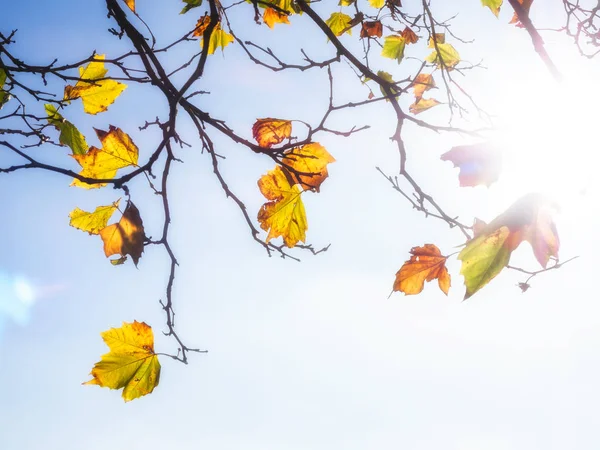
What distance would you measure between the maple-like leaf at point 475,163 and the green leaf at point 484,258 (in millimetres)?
257

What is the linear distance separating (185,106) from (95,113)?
2.14 ft

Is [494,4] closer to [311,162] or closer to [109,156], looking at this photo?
[311,162]

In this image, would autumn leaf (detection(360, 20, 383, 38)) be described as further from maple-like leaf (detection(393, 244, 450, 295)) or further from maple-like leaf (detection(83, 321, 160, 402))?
maple-like leaf (detection(83, 321, 160, 402))

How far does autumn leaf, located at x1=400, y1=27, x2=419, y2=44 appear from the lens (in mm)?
3510

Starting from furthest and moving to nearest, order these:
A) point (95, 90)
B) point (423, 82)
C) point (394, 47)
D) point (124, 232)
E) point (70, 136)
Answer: point (394, 47), point (423, 82), point (70, 136), point (95, 90), point (124, 232)

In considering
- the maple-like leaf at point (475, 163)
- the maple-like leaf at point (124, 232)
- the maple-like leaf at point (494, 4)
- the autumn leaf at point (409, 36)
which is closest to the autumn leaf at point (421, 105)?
the maple-like leaf at point (494, 4)

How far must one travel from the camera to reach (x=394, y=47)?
3.42 m

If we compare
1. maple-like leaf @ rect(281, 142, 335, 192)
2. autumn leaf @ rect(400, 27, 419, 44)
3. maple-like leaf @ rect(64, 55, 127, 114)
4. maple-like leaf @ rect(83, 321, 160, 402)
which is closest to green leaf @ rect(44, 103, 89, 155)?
maple-like leaf @ rect(64, 55, 127, 114)

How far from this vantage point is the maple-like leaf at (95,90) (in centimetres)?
257

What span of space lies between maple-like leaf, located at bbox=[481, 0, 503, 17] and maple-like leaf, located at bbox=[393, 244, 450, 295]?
1.61 metres

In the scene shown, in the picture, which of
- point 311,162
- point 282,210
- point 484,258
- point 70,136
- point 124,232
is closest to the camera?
point 484,258

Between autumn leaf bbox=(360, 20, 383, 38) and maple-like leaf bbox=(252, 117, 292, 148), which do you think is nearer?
maple-like leaf bbox=(252, 117, 292, 148)

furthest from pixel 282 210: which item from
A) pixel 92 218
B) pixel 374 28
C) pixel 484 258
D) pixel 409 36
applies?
pixel 409 36

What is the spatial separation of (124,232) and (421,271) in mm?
1458
